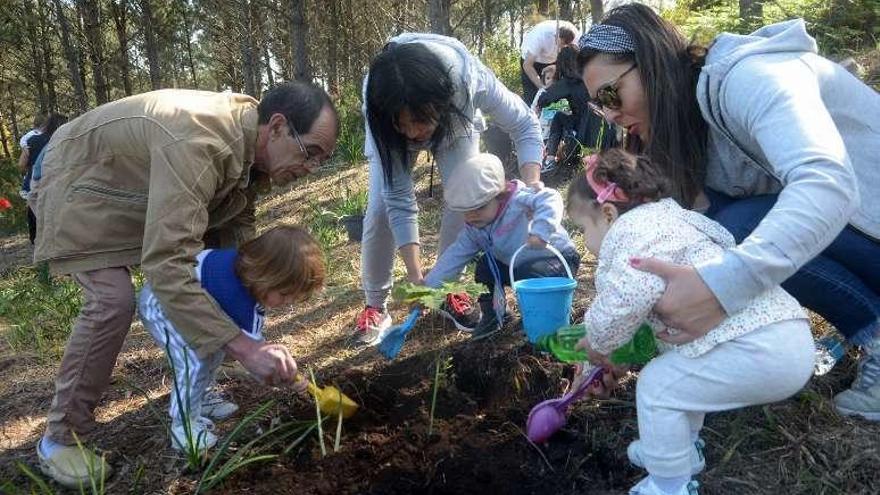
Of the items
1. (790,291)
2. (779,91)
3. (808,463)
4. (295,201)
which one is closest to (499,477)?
(808,463)

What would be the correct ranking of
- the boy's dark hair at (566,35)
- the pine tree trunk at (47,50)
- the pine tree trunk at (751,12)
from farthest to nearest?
the pine tree trunk at (47,50), the pine tree trunk at (751,12), the boy's dark hair at (566,35)

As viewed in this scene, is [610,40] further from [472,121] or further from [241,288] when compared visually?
[241,288]

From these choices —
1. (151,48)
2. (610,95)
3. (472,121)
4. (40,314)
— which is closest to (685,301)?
(610,95)

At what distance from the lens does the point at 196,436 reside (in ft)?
7.54

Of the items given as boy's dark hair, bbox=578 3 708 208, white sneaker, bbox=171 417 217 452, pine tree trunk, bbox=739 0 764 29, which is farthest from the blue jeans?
pine tree trunk, bbox=739 0 764 29

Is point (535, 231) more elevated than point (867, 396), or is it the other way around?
point (535, 231)

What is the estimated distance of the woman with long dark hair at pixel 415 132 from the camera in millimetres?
2514

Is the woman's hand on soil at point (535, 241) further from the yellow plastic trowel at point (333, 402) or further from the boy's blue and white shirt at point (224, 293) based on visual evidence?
the boy's blue and white shirt at point (224, 293)

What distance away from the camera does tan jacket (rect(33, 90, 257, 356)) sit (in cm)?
200

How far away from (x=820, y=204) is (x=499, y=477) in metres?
1.17

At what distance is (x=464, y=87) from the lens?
9.30 feet

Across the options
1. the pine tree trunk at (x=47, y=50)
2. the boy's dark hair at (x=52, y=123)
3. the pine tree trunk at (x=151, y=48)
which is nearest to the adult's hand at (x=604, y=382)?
the boy's dark hair at (x=52, y=123)

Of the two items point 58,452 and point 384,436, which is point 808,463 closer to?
point 384,436

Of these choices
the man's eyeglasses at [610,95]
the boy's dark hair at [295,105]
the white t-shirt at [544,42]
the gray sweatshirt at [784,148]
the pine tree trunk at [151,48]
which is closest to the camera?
the gray sweatshirt at [784,148]
